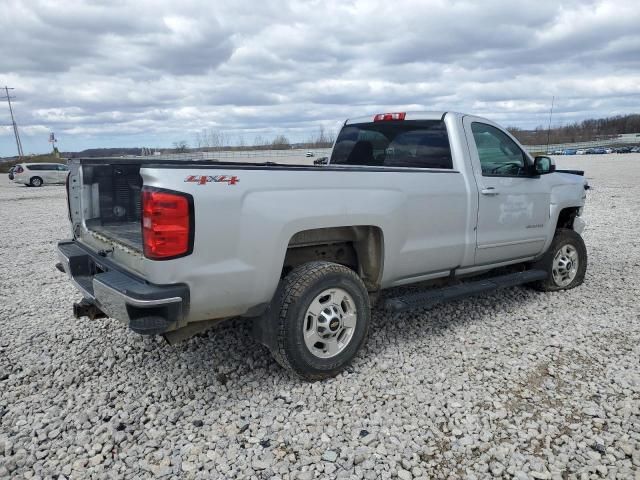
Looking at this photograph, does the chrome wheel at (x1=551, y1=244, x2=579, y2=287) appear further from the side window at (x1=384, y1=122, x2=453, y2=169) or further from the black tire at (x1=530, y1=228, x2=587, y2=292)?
the side window at (x1=384, y1=122, x2=453, y2=169)

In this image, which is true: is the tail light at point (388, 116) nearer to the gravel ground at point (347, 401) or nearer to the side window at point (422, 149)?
the side window at point (422, 149)

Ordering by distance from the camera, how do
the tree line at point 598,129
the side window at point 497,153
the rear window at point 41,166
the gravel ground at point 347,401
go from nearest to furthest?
the gravel ground at point 347,401 → the side window at point 497,153 → the rear window at point 41,166 → the tree line at point 598,129

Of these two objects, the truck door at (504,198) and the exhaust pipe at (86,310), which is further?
the truck door at (504,198)

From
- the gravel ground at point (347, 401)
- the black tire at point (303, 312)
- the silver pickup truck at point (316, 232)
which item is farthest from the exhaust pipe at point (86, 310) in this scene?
the black tire at point (303, 312)

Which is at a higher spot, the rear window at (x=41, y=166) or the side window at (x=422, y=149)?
the side window at (x=422, y=149)

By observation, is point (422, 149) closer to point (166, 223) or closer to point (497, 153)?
point (497, 153)

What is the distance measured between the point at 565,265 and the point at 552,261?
0.26m

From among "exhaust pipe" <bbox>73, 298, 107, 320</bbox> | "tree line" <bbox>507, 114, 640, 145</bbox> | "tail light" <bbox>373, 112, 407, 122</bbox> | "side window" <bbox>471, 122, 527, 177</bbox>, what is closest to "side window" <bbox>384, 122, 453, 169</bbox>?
"tail light" <bbox>373, 112, 407, 122</bbox>

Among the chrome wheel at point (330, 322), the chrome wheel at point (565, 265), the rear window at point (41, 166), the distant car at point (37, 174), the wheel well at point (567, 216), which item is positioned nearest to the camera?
the chrome wheel at point (330, 322)

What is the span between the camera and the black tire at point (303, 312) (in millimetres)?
3229

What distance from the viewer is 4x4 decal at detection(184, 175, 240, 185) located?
2756 millimetres

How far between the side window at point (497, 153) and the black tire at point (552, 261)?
3.41 feet

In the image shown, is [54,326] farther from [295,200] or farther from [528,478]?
[528,478]

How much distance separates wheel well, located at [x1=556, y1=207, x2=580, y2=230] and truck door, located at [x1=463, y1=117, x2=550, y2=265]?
27.3 inches
